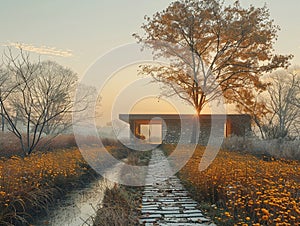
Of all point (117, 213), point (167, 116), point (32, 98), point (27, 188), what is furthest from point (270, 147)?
point (167, 116)

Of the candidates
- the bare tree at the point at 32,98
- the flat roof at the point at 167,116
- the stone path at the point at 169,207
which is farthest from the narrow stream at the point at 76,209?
the flat roof at the point at 167,116

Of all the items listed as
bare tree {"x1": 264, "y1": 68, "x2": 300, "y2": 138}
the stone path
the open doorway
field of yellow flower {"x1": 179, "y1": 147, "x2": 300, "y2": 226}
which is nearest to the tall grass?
field of yellow flower {"x1": 179, "y1": 147, "x2": 300, "y2": 226}

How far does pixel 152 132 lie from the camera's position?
3167 cm

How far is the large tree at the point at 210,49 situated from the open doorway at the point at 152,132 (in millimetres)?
10498

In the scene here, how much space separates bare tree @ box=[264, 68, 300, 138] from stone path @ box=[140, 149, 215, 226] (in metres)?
25.8

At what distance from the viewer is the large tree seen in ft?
61.0

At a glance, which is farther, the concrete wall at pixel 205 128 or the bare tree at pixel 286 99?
the bare tree at pixel 286 99

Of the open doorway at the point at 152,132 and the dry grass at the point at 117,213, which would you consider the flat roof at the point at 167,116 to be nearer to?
the open doorway at the point at 152,132

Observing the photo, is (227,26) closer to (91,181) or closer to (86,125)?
(86,125)

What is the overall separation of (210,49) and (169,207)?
15.5 m

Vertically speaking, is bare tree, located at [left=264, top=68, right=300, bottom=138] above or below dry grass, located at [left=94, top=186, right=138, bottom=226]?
above

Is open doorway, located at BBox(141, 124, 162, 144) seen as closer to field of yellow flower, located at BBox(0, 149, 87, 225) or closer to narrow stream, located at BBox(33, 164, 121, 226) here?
narrow stream, located at BBox(33, 164, 121, 226)

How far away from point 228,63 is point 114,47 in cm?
987

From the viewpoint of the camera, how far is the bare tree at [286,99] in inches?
1233
